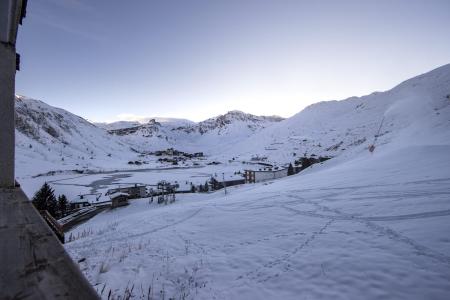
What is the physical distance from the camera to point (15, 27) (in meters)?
6.67

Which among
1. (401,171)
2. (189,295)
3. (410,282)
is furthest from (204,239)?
(401,171)

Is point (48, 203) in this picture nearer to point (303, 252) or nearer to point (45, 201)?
point (45, 201)

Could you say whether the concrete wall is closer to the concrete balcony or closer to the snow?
the snow

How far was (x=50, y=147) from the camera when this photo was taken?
145250 millimetres

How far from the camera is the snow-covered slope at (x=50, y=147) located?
343ft

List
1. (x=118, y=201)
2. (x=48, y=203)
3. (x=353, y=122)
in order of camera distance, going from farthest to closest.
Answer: (x=353, y=122) < (x=118, y=201) < (x=48, y=203)

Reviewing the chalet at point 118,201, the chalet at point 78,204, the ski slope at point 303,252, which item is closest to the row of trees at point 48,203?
the chalet at point 78,204

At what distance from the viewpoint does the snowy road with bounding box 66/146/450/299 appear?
5.07m

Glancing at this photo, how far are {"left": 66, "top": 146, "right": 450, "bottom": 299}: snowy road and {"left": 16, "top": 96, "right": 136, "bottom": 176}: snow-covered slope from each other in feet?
302

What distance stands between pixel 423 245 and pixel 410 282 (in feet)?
5.84

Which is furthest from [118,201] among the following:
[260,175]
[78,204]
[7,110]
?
[260,175]

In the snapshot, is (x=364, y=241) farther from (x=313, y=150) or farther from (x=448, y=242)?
(x=313, y=150)

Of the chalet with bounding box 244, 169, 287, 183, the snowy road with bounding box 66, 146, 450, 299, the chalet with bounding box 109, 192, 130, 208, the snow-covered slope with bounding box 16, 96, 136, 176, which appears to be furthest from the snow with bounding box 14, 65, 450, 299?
the snow-covered slope with bounding box 16, 96, 136, 176

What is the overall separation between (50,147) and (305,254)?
169 metres
